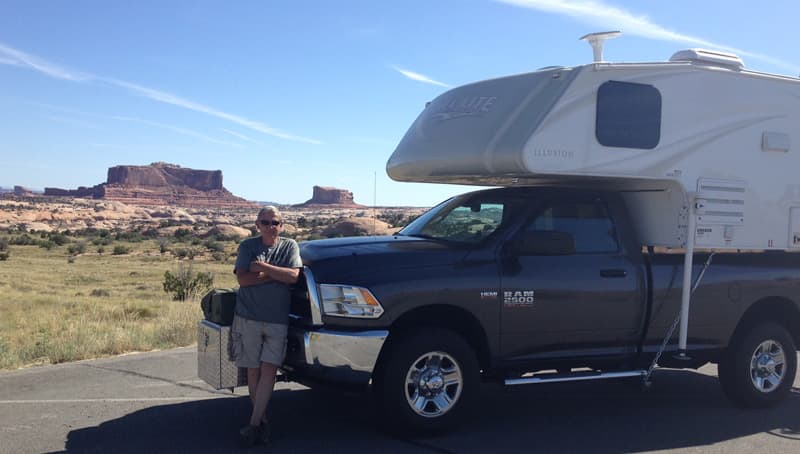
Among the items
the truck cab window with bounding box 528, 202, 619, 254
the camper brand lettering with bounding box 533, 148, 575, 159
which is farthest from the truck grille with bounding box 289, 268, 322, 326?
the camper brand lettering with bounding box 533, 148, 575, 159

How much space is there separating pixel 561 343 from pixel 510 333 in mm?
532

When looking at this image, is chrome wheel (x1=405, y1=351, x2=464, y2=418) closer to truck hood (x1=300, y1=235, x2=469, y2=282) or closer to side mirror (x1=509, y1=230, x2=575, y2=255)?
truck hood (x1=300, y1=235, x2=469, y2=282)

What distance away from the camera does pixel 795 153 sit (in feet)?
26.1

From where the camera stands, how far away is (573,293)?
6535mm

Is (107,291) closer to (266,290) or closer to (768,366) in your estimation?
(266,290)

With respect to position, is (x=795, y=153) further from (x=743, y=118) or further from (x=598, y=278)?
(x=598, y=278)

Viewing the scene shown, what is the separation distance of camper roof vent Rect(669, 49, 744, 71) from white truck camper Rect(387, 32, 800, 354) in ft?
0.05

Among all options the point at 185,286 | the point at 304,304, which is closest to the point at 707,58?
the point at 304,304

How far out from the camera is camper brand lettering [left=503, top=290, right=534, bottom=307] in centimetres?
626

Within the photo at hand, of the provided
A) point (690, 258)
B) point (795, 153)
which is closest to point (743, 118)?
point (795, 153)

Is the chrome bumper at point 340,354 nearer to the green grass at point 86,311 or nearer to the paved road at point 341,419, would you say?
the paved road at point 341,419

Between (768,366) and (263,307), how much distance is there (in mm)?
5051

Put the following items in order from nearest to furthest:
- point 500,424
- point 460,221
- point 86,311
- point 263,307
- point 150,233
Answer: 1. point 263,307
2. point 500,424
3. point 460,221
4. point 86,311
5. point 150,233

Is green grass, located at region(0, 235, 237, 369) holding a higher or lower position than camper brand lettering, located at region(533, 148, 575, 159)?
lower
